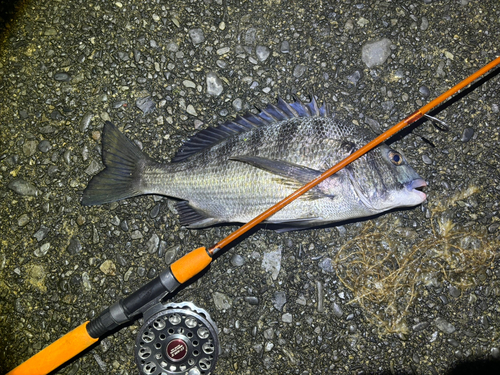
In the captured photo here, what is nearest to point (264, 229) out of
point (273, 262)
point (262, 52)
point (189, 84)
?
point (273, 262)

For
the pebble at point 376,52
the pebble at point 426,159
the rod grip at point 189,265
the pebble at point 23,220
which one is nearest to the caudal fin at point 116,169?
the pebble at point 23,220

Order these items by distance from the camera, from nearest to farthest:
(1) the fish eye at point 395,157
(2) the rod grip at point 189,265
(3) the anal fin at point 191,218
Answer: (2) the rod grip at point 189,265 < (1) the fish eye at point 395,157 < (3) the anal fin at point 191,218

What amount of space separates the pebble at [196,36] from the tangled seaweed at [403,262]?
77.0 inches

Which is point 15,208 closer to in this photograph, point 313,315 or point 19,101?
point 19,101

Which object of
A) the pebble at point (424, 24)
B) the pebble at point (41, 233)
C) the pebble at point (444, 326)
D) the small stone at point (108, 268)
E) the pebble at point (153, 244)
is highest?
the pebble at point (424, 24)

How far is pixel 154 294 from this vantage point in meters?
2.25

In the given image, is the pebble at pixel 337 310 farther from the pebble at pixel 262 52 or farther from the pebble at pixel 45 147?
the pebble at pixel 45 147

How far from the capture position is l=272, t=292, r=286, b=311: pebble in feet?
8.44

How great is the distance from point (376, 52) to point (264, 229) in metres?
1.63

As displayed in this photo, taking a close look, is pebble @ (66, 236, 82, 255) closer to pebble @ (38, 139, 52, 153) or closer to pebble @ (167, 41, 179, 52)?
pebble @ (38, 139, 52, 153)

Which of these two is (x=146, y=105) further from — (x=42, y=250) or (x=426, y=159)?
(x=426, y=159)

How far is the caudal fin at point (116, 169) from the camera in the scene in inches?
102

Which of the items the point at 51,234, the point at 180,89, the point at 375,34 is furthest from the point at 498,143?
the point at 51,234

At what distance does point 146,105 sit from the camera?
281 cm
